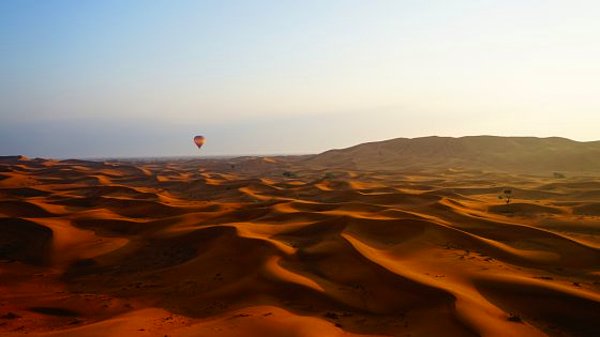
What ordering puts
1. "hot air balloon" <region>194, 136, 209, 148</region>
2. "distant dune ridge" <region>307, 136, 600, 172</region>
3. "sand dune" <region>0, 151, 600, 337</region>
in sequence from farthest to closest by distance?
"distant dune ridge" <region>307, 136, 600, 172</region> → "hot air balloon" <region>194, 136, 209, 148</region> → "sand dune" <region>0, 151, 600, 337</region>

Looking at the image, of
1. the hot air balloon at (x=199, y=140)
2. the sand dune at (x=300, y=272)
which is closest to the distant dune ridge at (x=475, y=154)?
the hot air balloon at (x=199, y=140)

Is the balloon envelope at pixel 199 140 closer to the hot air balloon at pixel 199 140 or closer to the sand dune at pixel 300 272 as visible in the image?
the hot air balloon at pixel 199 140

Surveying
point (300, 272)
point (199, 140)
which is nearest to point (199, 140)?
point (199, 140)

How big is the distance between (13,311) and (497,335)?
8.96 meters

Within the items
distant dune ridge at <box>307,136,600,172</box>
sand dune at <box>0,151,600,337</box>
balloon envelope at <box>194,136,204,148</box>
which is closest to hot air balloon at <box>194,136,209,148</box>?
balloon envelope at <box>194,136,204,148</box>

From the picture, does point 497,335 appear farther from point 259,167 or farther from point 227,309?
point 259,167

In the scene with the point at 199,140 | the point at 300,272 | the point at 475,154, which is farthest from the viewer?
the point at 475,154

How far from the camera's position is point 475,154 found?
250ft

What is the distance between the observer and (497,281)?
9305 mm

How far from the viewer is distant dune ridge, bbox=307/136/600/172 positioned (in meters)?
62.6

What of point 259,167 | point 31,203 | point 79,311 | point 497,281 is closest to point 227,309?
point 79,311

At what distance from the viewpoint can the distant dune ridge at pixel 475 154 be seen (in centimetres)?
6259

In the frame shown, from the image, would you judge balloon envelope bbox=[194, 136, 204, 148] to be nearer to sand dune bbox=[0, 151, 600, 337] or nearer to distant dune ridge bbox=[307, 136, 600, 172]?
distant dune ridge bbox=[307, 136, 600, 172]

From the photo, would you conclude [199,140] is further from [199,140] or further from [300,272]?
[300,272]
